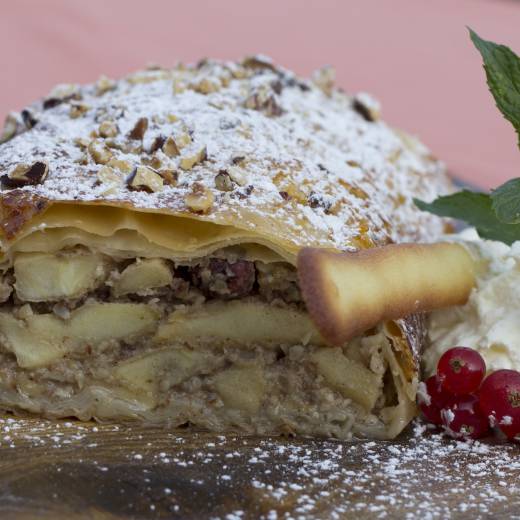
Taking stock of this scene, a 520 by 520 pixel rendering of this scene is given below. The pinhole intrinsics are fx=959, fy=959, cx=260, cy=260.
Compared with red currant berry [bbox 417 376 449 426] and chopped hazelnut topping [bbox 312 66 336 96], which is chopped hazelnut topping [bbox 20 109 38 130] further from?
red currant berry [bbox 417 376 449 426]

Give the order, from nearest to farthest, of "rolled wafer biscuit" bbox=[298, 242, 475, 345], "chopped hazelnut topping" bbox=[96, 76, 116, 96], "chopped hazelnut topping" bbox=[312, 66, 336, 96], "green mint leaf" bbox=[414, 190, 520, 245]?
"rolled wafer biscuit" bbox=[298, 242, 475, 345] < "green mint leaf" bbox=[414, 190, 520, 245] < "chopped hazelnut topping" bbox=[96, 76, 116, 96] < "chopped hazelnut topping" bbox=[312, 66, 336, 96]

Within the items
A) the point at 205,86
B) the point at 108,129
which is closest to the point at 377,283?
the point at 108,129

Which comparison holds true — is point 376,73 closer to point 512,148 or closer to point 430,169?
point 512,148

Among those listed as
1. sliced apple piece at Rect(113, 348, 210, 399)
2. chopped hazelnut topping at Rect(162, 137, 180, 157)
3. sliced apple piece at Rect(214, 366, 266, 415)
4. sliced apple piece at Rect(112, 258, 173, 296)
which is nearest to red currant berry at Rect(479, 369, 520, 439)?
sliced apple piece at Rect(214, 366, 266, 415)

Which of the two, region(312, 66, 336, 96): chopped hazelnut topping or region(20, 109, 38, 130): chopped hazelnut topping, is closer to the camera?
region(20, 109, 38, 130): chopped hazelnut topping

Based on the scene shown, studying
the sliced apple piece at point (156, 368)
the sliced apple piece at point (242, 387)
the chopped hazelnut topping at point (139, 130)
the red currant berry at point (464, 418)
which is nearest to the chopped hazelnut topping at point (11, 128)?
the chopped hazelnut topping at point (139, 130)

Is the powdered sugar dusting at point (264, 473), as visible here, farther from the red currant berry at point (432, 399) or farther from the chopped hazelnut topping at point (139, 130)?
the chopped hazelnut topping at point (139, 130)
